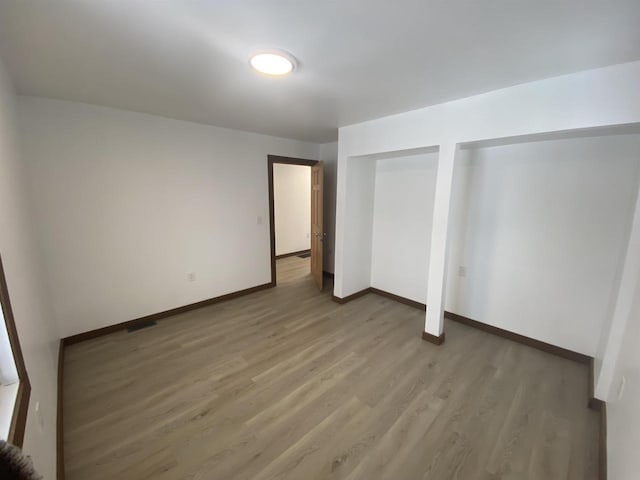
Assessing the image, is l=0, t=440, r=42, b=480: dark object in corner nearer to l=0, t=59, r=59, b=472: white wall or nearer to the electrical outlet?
l=0, t=59, r=59, b=472: white wall

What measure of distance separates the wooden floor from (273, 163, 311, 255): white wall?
3276mm

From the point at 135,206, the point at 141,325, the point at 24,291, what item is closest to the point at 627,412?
the point at 24,291

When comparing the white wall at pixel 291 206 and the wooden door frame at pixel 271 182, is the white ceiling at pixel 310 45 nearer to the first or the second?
the wooden door frame at pixel 271 182

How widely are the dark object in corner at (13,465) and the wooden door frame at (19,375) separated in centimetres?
51

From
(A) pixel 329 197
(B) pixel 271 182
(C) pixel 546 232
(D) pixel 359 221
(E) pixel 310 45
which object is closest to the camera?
(E) pixel 310 45

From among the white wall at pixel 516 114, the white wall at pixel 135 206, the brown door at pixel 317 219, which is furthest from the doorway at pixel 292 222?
the white wall at pixel 516 114

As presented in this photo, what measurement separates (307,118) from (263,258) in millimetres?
2142

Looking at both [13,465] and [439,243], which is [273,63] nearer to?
[13,465]

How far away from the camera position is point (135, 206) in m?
2.82

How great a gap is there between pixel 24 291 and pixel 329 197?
3877mm

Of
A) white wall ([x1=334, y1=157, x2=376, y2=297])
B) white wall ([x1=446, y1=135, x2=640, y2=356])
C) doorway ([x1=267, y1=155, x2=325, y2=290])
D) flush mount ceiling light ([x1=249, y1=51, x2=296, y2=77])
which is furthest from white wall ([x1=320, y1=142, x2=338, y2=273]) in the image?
flush mount ceiling light ([x1=249, y1=51, x2=296, y2=77])

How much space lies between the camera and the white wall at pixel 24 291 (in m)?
1.12

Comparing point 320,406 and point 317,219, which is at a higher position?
point 317,219

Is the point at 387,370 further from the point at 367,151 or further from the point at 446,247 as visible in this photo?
the point at 367,151
